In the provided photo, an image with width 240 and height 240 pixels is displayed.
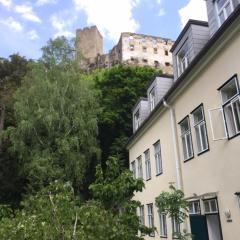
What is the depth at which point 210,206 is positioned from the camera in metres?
11.0

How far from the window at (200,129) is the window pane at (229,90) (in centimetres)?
136

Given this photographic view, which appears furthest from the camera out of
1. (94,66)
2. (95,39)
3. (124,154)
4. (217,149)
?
(95,39)

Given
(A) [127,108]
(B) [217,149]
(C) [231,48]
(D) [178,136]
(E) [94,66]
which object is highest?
(E) [94,66]

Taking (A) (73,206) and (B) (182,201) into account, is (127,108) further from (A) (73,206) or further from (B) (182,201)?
(A) (73,206)

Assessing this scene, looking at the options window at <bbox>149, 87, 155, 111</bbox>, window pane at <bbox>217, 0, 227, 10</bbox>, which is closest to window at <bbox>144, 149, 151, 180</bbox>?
window at <bbox>149, 87, 155, 111</bbox>

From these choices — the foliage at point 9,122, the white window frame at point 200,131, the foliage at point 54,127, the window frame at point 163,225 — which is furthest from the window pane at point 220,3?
the foliage at point 9,122

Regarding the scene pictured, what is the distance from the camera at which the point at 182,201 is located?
379 inches

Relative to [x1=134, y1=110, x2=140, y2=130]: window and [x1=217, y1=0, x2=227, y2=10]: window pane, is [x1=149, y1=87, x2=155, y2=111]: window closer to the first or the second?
[x1=134, y1=110, x2=140, y2=130]: window

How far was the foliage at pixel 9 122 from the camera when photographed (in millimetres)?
28438

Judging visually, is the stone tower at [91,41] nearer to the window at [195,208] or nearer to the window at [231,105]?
the window at [195,208]

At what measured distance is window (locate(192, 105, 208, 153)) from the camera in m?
11.7

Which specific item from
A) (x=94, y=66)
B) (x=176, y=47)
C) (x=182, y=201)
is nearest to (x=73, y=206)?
(x=182, y=201)

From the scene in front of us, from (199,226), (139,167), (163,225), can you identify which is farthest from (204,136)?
(139,167)

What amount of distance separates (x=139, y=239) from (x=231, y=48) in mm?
5751
